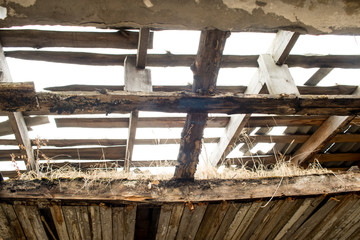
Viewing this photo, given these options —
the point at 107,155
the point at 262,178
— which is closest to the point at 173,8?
the point at 262,178

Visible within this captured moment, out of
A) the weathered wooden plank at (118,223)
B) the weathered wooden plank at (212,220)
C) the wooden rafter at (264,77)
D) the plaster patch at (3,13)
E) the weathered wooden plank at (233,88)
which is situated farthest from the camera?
the weathered wooden plank at (233,88)

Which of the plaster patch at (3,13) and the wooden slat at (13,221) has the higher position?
the plaster patch at (3,13)

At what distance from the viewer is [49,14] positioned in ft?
3.78

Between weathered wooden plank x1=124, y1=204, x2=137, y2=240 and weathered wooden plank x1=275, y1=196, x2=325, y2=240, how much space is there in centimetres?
155

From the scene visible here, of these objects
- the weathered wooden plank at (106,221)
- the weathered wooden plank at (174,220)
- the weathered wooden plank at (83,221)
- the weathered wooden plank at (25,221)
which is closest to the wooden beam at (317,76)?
the weathered wooden plank at (174,220)

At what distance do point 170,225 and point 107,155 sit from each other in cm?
170

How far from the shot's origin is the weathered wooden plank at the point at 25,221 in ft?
7.18

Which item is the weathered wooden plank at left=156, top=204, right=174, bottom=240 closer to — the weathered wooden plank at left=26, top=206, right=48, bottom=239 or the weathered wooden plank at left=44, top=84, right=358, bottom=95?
the weathered wooden plank at left=26, top=206, right=48, bottom=239

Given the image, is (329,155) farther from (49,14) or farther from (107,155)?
(49,14)

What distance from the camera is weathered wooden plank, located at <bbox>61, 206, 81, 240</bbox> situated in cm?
224

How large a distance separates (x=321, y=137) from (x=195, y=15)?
3077 mm

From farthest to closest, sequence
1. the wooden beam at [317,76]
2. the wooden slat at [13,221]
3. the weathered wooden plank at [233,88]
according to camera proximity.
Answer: the wooden beam at [317,76]
the weathered wooden plank at [233,88]
the wooden slat at [13,221]

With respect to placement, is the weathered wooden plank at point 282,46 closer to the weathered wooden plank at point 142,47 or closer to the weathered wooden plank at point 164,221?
the weathered wooden plank at point 142,47

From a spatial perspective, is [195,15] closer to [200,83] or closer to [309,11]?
[200,83]
